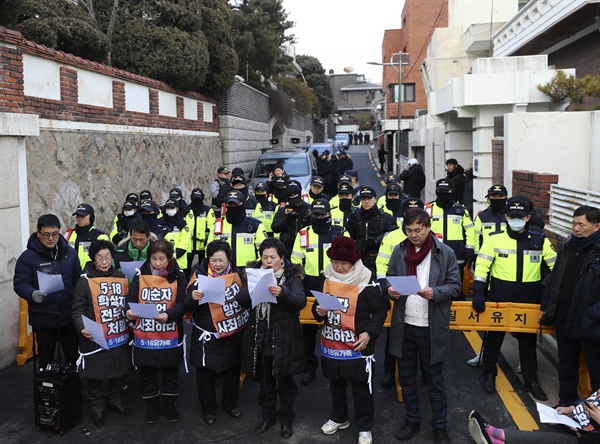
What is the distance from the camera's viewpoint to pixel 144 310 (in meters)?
5.10

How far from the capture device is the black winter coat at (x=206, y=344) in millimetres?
5227

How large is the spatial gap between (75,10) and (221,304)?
1038 cm

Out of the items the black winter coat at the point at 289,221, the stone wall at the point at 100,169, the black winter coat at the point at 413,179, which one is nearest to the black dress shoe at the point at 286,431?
the black winter coat at the point at 289,221

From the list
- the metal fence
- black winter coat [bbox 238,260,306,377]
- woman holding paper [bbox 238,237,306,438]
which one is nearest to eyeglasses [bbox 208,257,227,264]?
woman holding paper [bbox 238,237,306,438]

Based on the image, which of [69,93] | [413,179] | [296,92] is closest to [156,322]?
[69,93]

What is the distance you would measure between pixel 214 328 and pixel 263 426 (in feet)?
3.10

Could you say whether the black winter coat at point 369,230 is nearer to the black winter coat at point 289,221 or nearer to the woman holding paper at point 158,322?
the black winter coat at point 289,221

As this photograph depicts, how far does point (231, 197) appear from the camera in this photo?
282 inches

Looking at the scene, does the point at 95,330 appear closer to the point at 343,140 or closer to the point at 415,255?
the point at 415,255

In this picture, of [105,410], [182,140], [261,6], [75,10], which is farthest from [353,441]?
[261,6]

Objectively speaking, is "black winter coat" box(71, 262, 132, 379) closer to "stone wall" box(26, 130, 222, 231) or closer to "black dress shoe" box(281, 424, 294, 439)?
"black dress shoe" box(281, 424, 294, 439)

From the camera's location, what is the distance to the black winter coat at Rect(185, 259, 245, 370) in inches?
206

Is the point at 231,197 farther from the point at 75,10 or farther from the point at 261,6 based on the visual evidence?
the point at 261,6

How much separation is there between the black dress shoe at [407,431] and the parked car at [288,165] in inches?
499
